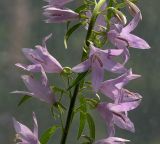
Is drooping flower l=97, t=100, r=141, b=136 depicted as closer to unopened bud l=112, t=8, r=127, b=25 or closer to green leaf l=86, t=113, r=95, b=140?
green leaf l=86, t=113, r=95, b=140

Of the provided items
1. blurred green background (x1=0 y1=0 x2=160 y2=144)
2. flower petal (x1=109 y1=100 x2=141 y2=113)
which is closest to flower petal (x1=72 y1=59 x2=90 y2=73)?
flower petal (x1=109 y1=100 x2=141 y2=113)

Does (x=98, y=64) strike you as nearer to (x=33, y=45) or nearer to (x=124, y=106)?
(x=124, y=106)

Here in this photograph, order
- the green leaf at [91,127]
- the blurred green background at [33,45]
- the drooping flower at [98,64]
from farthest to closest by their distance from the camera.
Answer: the blurred green background at [33,45], the green leaf at [91,127], the drooping flower at [98,64]

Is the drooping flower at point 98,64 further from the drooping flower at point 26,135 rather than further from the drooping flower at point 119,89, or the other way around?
the drooping flower at point 26,135

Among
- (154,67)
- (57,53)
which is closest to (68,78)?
(57,53)

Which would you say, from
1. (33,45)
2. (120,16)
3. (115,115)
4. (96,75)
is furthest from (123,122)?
(33,45)

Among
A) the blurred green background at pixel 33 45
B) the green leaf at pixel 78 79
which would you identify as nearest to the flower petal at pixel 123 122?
the green leaf at pixel 78 79

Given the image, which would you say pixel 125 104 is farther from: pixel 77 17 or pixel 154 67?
pixel 154 67

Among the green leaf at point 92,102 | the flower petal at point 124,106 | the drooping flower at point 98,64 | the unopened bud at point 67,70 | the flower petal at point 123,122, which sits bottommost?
the flower petal at point 123,122
